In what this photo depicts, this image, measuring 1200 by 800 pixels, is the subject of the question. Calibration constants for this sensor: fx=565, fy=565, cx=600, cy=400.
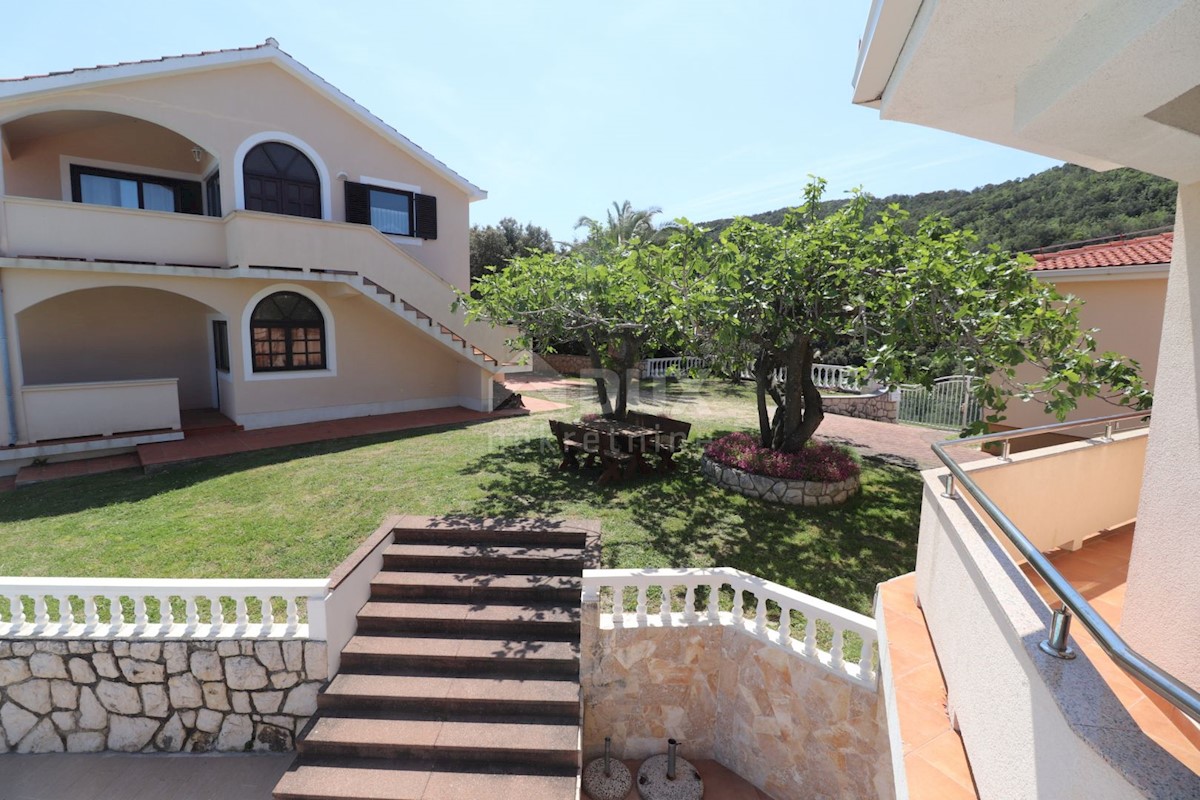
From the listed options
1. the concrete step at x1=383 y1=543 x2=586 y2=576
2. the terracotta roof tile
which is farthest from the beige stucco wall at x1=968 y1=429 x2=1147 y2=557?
the terracotta roof tile

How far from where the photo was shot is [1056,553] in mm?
6129

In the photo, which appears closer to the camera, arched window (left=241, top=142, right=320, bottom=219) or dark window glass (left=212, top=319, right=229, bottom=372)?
arched window (left=241, top=142, right=320, bottom=219)

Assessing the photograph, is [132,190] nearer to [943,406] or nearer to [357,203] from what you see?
[357,203]

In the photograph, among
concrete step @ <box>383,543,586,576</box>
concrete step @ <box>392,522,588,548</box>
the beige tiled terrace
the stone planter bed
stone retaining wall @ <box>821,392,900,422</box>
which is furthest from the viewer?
stone retaining wall @ <box>821,392,900,422</box>

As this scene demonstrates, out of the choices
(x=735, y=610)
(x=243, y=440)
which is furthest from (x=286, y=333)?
(x=735, y=610)

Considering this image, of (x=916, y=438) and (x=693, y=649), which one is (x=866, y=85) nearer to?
(x=693, y=649)

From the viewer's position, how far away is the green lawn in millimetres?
7203

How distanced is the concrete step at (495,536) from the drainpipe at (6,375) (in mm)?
9596

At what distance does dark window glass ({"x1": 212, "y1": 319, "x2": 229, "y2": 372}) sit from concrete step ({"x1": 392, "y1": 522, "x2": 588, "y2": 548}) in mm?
9736

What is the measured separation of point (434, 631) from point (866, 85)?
21.3 feet

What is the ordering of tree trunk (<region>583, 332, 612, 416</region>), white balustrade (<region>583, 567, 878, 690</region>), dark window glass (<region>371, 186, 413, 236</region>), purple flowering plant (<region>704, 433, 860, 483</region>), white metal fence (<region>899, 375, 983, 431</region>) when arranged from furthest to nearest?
dark window glass (<region>371, 186, 413, 236</region>)
white metal fence (<region>899, 375, 983, 431</region>)
tree trunk (<region>583, 332, 612, 416</region>)
purple flowering plant (<region>704, 433, 860, 483</region>)
white balustrade (<region>583, 567, 878, 690</region>)

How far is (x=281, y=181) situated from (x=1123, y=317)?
64.2 ft

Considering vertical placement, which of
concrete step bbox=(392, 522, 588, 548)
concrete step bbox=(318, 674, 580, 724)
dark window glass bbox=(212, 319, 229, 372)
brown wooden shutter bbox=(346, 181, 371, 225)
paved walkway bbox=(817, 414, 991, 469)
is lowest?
concrete step bbox=(318, 674, 580, 724)

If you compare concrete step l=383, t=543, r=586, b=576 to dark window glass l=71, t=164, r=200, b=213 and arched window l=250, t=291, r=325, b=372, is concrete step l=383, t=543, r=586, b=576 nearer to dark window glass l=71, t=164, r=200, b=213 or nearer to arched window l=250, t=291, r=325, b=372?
arched window l=250, t=291, r=325, b=372
